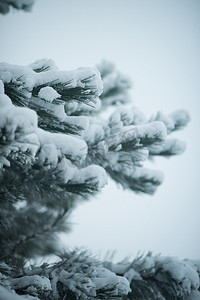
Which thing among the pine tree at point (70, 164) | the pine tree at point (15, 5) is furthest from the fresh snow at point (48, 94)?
the pine tree at point (15, 5)

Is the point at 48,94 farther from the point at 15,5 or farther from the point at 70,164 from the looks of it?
the point at 15,5

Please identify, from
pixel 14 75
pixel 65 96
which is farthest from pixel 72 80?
pixel 14 75

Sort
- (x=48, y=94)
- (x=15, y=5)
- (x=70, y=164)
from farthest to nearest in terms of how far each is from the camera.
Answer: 1. (x=15, y=5)
2. (x=70, y=164)
3. (x=48, y=94)

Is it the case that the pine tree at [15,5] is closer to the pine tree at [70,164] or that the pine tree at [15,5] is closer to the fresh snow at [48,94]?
the pine tree at [70,164]

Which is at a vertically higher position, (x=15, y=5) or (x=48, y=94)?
(x=15, y=5)

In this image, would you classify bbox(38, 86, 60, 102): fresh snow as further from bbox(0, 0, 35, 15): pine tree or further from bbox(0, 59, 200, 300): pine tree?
bbox(0, 0, 35, 15): pine tree

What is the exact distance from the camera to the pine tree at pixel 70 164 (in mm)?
1103

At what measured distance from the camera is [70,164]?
4.91ft

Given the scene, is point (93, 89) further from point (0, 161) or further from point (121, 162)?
point (121, 162)

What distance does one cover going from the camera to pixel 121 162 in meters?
1.98

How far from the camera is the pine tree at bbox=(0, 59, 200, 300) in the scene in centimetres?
110

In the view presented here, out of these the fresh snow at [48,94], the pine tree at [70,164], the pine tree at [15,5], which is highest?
the pine tree at [15,5]

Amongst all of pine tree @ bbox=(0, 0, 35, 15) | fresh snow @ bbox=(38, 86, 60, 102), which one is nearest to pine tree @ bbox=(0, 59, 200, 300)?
fresh snow @ bbox=(38, 86, 60, 102)

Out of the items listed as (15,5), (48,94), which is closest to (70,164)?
(48,94)
